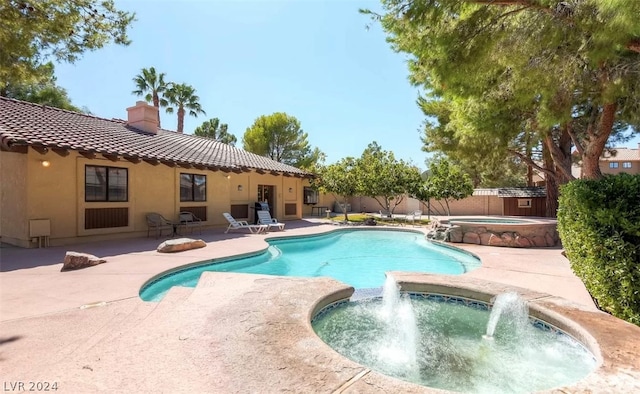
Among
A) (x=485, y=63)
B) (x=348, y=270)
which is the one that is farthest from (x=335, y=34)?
(x=348, y=270)

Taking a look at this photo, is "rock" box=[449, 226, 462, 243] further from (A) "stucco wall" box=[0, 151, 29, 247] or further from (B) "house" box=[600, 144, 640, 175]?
(B) "house" box=[600, 144, 640, 175]

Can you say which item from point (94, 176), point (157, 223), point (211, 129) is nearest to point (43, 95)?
point (211, 129)

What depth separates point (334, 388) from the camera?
252 cm

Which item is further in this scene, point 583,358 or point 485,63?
point 485,63

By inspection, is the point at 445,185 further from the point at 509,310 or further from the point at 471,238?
the point at 509,310

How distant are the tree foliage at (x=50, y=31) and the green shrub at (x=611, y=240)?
27.9 ft

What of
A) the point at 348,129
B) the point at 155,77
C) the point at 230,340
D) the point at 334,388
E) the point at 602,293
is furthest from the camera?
the point at 348,129

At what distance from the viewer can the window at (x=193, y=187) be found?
14602 mm

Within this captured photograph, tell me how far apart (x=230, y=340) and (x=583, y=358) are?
12.6 feet

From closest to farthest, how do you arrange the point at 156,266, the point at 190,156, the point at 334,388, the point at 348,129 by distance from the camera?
1. the point at 334,388
2. the point at 156,266
3. the point at 190,156
4. the point at 348,129

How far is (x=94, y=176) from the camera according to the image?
11367 millimetres

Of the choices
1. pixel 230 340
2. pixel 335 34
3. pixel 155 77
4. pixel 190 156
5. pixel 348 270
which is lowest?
pixel 348 270

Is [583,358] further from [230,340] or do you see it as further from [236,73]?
[236,73]

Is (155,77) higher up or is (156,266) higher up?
(155,77)
